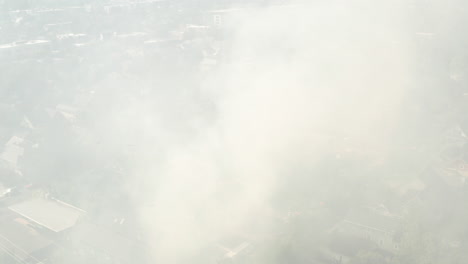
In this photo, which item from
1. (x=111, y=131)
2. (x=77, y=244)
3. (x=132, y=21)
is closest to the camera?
(x=77, y=244)

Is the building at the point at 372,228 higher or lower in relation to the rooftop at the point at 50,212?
higher

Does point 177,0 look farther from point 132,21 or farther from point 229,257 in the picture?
point 229,257

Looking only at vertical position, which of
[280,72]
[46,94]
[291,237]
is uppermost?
[280,72]

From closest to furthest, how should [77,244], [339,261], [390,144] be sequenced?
[339,261]
[77,244]
[390,144]

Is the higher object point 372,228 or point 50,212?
point 372,228

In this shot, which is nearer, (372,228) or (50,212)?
(372,228)

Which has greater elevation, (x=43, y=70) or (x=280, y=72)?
(x=280, y=72)

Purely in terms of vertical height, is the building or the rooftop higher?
the building

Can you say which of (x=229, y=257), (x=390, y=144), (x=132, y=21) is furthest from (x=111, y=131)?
(x=132, y=21)

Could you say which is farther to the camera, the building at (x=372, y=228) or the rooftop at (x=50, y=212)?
the rooftop at (x=50, y=212)

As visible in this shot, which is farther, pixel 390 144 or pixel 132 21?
pixel 132 21

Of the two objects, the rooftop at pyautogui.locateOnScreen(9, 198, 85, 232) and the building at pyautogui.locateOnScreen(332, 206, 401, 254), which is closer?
the building at pyautogui.locateOnScreen(332, 206, 401, 254)
